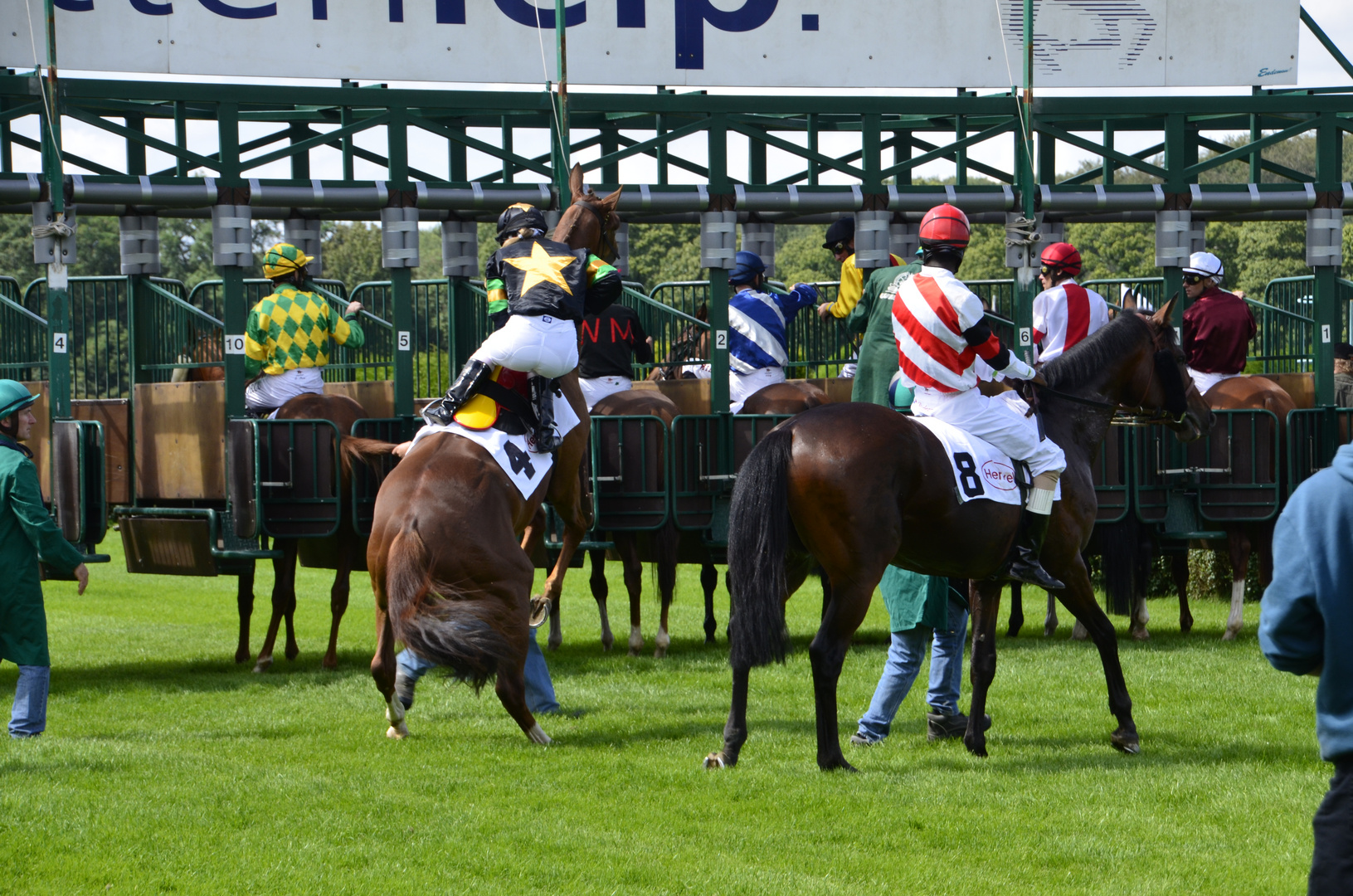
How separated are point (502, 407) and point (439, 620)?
1.12m

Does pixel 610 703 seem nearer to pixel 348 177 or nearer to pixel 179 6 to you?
pixel 348 177

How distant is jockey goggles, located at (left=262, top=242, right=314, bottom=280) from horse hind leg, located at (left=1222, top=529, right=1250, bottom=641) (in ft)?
19.7

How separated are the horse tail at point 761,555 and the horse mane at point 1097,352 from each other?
169 centimetres

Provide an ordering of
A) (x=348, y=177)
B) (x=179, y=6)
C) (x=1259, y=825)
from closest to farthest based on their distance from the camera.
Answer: (x=1259, y=825) → (x=179, y=6) → (x=348, y=177)

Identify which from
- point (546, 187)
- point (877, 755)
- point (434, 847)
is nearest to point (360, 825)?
point (434, 847)

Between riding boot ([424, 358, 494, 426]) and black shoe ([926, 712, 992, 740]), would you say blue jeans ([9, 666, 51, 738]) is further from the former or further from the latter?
black shoe ([926, 712, 992, 740])

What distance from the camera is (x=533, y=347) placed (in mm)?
6609

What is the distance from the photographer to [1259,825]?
507cm

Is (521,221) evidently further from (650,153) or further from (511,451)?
(650,153)

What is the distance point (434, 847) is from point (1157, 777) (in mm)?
2726

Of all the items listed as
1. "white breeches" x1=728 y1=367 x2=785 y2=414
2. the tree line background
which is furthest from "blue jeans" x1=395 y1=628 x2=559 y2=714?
the tree line background

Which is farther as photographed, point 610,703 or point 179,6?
point 179,6

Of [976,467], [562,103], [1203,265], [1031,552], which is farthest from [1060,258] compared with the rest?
[976,467]

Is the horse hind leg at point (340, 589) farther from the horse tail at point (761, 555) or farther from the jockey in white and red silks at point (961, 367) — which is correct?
the jockey in white and red silks at point (961, 367)
